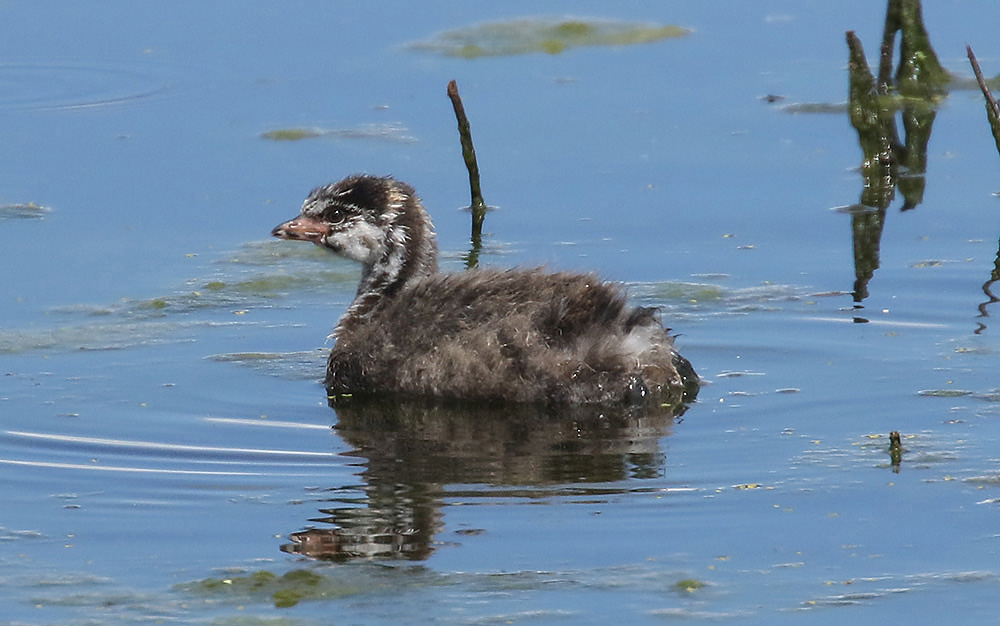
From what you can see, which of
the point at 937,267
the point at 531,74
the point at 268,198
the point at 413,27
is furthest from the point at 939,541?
the point at 413,27

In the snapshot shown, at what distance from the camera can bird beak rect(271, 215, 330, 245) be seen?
41.2 ft

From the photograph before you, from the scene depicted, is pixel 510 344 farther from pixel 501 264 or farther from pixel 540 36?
pixel 540 36

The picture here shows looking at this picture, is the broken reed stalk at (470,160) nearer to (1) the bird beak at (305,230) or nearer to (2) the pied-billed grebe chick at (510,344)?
(1) the bird beak at (305,230)

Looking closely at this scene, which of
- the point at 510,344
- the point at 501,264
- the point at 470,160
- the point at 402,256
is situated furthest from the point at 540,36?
the point at 510,344

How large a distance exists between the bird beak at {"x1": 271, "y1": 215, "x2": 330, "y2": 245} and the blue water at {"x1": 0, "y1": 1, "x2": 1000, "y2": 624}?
63 cm

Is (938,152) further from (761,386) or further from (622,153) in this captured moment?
(761,386)

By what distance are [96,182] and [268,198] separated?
1540 millimetres

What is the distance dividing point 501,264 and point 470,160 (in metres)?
1.68

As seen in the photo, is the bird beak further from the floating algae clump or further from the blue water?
the floating algae clump

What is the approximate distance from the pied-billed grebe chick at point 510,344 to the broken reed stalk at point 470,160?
3.29 m

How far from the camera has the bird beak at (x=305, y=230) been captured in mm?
12547

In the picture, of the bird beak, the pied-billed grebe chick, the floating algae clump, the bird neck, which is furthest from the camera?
the floating algae clump

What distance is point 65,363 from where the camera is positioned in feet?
39.1

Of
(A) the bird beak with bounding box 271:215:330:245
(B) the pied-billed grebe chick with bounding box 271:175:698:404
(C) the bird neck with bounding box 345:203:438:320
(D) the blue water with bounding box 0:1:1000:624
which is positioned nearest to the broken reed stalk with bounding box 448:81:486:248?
(D) the blue water with bounding box 0:1:1000:624
